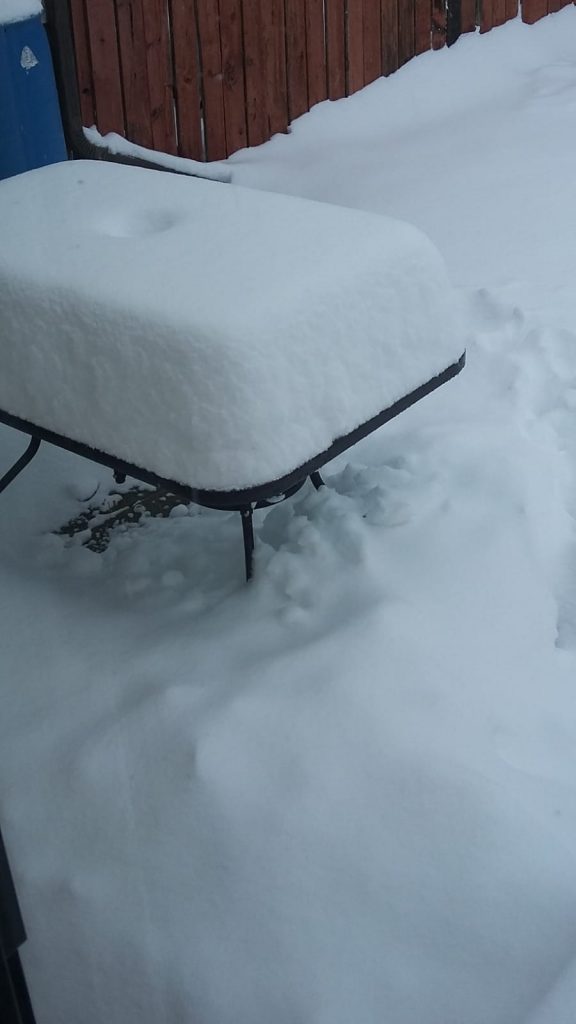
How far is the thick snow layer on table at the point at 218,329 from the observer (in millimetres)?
1780

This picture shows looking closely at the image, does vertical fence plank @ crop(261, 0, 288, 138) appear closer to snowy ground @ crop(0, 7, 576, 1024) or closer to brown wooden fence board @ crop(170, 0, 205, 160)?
brown wooden fence board @ crop(170, 0, 205, 160)

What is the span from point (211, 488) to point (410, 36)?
13.6ft

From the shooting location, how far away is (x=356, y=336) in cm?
194

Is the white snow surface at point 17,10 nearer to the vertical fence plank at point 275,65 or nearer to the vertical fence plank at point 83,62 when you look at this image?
the vertical fence plank at point 83,62

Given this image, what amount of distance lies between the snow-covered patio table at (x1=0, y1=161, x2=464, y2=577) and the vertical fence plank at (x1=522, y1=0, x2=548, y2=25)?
422 cm

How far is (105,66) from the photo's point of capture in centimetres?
413

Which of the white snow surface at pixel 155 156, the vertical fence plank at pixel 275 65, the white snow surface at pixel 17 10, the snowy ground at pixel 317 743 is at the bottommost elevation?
the snowy ground at pixel 317 743

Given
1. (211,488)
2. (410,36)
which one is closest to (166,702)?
(211,488)

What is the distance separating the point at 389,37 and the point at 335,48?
1.32 ft

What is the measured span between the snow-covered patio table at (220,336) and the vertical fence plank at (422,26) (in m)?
3.43

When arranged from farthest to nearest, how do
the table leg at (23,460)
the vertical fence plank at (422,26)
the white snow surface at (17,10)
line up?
the vertical fence plank at (422,26) < the white snow surface at (17,10) < the table leg at (23,460)

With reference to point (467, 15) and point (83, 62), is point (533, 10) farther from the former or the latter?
point (83, 62)

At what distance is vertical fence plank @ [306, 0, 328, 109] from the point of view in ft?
15.3

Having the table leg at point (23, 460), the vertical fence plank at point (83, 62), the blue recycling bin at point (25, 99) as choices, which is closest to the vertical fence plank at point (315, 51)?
the vertical fence plank at point (83, 62)
